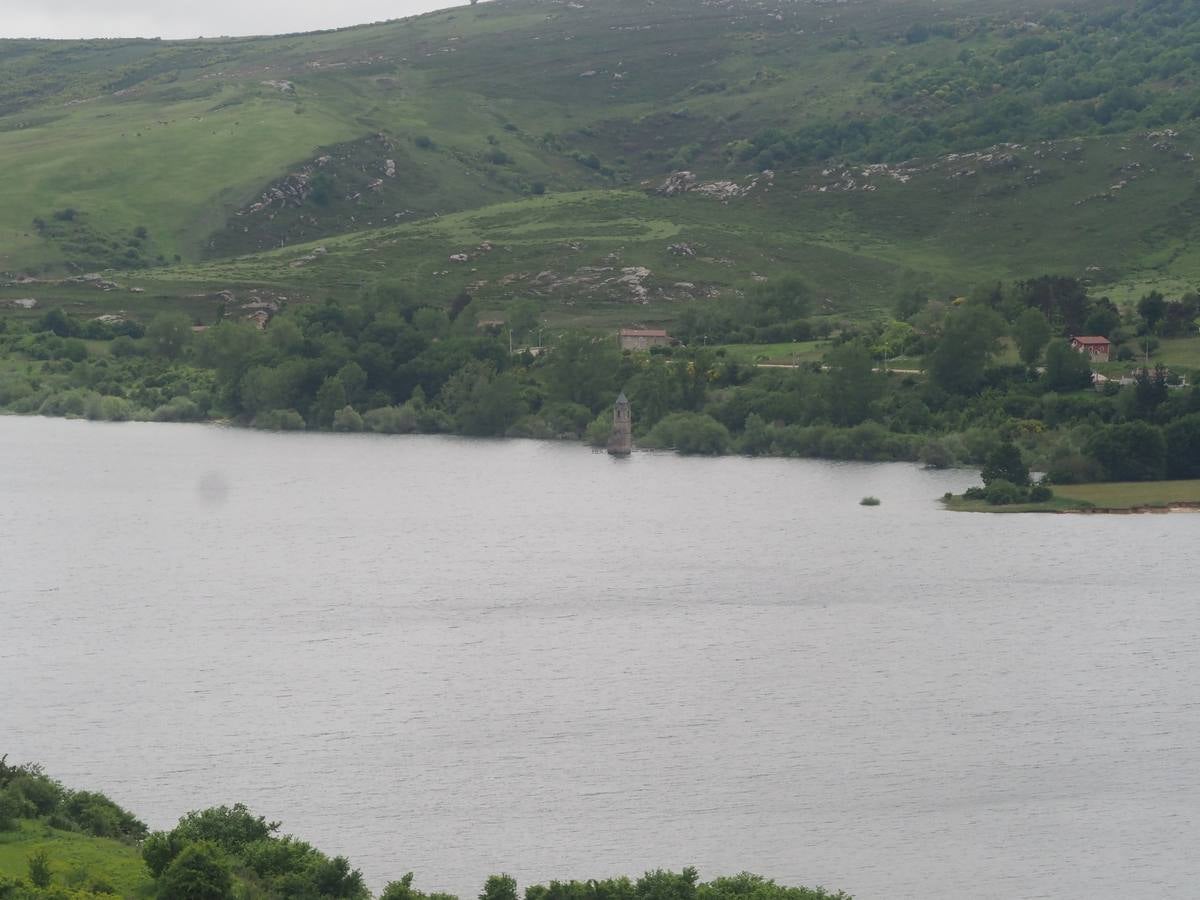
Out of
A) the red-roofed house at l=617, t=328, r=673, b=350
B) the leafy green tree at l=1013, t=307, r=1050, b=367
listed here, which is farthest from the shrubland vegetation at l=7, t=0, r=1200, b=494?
the red-roofed house at l=617, t=328, r=673, b=350

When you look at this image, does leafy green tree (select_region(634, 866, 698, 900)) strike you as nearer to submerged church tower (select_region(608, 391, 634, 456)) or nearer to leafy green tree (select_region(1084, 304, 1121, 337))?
submerged church tower (select_region(608, 391, 634, 456))

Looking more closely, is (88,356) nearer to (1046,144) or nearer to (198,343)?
(198,343)

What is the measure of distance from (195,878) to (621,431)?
8258 cm

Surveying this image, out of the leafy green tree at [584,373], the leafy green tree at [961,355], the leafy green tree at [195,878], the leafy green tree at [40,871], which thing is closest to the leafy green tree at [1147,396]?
the leafy green tree at [961,355]

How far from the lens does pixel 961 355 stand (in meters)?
120

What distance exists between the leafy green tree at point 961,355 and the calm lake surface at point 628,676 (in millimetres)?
17835

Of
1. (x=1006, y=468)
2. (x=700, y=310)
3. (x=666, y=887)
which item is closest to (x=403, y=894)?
(x=666, y=887)

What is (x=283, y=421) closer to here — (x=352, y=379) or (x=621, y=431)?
(x=352, y=379)

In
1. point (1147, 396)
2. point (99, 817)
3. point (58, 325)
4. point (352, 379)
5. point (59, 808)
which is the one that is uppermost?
point (58, 325)

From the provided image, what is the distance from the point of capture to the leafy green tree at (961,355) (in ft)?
393

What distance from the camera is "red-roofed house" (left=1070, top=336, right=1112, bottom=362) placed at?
123 meters

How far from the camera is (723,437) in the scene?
11856 centimetres

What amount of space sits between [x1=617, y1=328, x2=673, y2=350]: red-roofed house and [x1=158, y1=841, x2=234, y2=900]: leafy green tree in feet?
356

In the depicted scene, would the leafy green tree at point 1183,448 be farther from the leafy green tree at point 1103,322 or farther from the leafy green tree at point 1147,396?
the leafy green tree at point 1103,322
